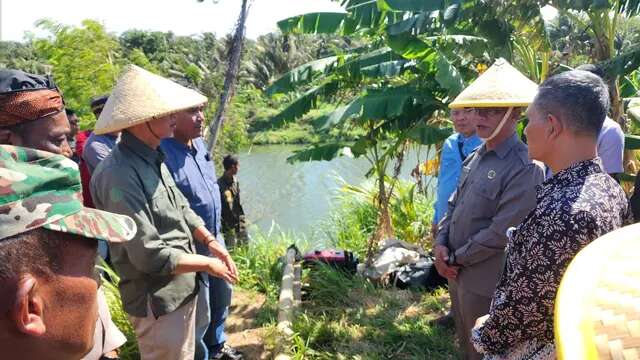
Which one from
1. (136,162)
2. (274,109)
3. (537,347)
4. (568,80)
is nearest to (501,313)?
(537,347)

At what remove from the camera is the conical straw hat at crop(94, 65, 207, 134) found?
7.65 ft

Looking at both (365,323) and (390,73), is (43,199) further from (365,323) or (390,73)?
(390,73)

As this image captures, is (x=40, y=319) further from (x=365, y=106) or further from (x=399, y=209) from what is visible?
(x=399, y=209)

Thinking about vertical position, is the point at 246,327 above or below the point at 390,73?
below

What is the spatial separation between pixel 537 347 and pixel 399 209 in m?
5.05

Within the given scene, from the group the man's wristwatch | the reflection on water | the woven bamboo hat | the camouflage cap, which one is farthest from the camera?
the reflection on water

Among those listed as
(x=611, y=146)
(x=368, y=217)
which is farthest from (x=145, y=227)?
(x=368, y=217)

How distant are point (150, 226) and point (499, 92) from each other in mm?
1830

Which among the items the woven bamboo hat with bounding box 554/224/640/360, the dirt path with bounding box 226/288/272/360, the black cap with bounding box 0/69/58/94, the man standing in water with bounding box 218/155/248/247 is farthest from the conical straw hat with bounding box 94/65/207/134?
the man standing in water with bounding box 218/155/248/247

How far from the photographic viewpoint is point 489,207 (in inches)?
98.7

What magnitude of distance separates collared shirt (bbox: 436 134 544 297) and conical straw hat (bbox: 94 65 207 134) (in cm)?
153

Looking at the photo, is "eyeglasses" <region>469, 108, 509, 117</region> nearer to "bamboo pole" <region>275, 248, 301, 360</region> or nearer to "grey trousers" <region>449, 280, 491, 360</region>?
"grey trousers" <region>449, 280, 491, 360</region>

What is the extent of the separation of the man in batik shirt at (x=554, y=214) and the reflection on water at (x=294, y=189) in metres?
6.85

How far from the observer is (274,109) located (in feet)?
89.1
